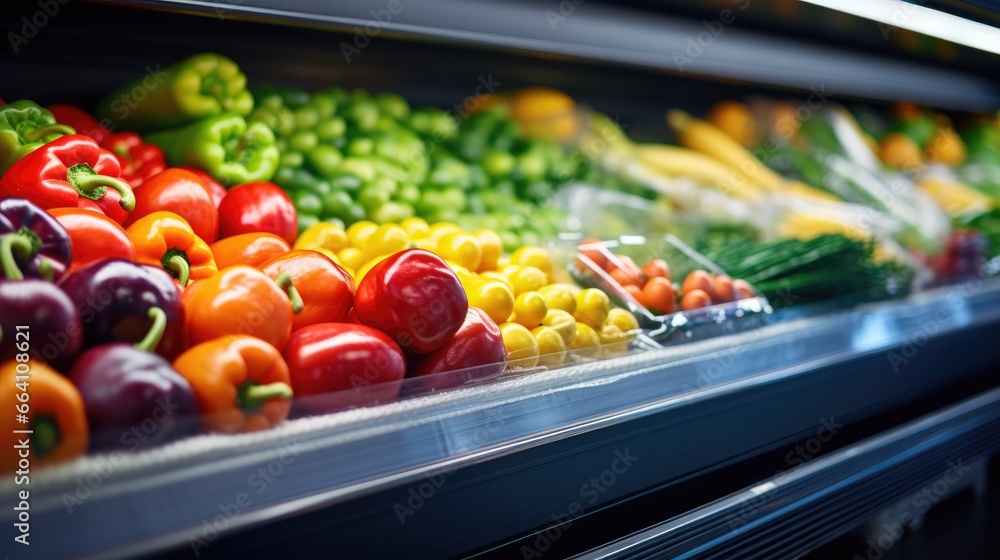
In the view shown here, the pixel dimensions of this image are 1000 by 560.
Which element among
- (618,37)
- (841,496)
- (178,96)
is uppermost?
(618,37)

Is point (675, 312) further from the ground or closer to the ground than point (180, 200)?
closer to the ground

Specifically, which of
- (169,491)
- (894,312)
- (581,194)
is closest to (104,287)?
(169,491)

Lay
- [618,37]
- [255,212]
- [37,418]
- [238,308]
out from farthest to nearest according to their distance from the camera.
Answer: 1. [618,37]
2. [255,212]
3. [238,308]
4. [37,418]

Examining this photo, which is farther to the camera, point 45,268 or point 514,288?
point 514,288

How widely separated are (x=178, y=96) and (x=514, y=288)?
0.92 meters

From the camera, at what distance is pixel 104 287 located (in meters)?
0.94

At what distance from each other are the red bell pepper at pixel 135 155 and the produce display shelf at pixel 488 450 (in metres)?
0.95

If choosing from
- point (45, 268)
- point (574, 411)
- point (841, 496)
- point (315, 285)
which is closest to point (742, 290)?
point (841, 496)

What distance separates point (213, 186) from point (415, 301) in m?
0.73

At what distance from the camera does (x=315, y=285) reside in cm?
125

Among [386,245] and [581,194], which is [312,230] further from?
[581,194]

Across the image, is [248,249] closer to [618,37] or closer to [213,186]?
[213,186]

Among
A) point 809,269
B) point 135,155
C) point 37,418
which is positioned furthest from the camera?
point 809,269

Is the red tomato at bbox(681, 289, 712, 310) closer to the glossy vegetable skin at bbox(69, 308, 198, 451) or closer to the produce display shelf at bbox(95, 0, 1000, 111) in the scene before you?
the produce display shelf at bbox(95, 0, 1000, 111)
